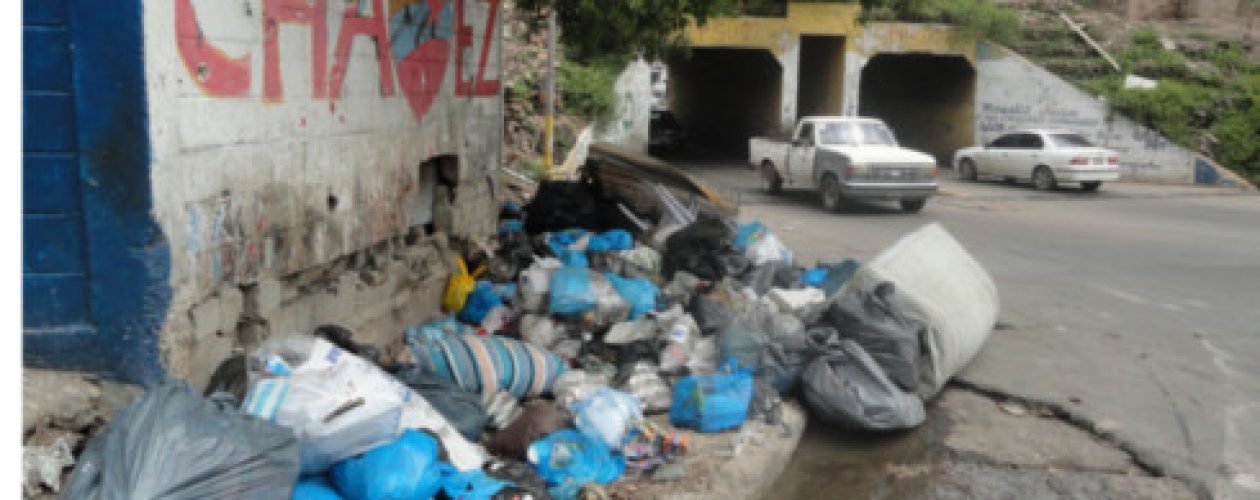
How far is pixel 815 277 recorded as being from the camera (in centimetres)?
880

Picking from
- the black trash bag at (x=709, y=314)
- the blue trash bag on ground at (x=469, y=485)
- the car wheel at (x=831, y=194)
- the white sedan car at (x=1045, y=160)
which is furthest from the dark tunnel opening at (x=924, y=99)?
the blue trash bag on ground at (x=469, y=485)

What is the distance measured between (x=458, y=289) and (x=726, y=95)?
89.5ft

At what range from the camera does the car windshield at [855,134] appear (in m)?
17.8

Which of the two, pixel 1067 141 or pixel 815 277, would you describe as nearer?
pixel 815 277

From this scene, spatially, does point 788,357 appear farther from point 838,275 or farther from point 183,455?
point 183,455

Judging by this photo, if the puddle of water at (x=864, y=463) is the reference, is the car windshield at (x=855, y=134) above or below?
above

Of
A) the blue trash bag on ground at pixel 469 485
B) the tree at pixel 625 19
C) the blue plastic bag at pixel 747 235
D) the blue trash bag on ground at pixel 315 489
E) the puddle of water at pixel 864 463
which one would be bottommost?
the puddle of water at pixel 864 463

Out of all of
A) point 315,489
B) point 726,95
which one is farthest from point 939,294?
point 726,95

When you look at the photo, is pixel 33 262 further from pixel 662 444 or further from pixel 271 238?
pixel 662 444

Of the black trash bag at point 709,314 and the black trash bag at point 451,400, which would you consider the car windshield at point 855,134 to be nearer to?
the black trash bag at point 709,314

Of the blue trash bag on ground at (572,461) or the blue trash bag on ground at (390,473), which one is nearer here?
the blue trash bag on ground at (390,473)

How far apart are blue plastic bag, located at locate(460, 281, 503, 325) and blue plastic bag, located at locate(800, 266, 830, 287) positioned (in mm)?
3019

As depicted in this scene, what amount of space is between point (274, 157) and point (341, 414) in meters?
1.46

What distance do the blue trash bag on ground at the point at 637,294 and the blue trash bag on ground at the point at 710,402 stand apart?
1.32 meters
